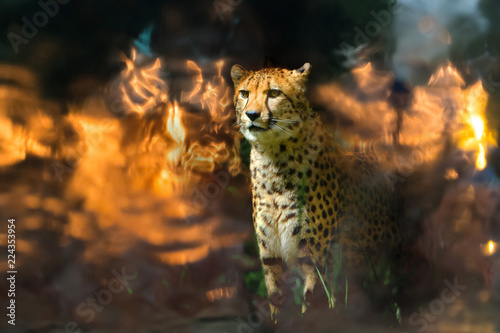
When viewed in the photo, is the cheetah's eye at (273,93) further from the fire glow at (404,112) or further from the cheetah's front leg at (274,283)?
the cheetah's front leg at (274,283)

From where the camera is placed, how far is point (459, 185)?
1.93 meters

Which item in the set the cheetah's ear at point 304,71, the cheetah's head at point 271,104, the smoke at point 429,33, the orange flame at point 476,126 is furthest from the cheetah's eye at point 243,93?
the orange flame at point 476,126

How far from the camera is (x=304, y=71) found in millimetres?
1866

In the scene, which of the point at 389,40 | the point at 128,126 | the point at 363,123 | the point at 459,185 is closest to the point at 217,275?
the point at 128,126

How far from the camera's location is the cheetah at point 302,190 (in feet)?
5.80

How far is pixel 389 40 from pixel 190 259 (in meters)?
1.20

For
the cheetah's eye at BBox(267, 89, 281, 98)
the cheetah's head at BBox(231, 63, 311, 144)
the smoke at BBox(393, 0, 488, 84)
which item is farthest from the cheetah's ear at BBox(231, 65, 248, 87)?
the smoke at BBox(393, 0, 488, 84)

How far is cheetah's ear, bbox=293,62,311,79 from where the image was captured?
187 centimetres

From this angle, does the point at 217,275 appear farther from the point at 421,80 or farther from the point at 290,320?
the point at 421,80

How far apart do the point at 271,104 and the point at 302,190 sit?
35 centimetres

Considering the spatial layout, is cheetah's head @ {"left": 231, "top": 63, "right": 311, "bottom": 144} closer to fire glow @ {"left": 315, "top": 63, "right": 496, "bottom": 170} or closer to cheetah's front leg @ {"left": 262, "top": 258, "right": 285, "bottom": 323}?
fire glow @ {"left": 315, "top": 63, "right": 496, "bottom": 170}

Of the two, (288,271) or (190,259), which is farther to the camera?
(190,259)

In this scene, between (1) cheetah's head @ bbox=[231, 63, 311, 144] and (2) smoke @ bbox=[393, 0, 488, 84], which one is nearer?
(1) cheetah's head @ bbox=[231, 63, 311, 144]

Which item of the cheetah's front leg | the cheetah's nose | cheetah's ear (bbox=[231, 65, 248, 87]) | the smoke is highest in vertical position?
the smoke
